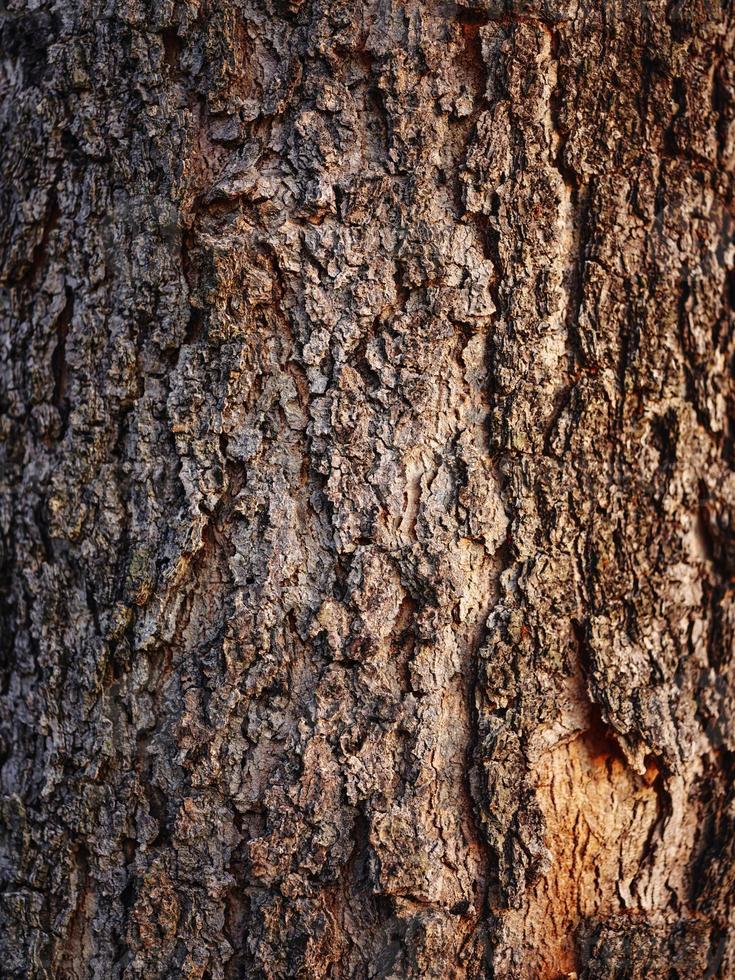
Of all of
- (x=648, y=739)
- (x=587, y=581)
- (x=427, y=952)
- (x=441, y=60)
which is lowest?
(x=427, y=952)

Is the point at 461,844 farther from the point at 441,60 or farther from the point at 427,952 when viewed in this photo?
the point at 441,60

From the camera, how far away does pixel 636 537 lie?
1.35 meters

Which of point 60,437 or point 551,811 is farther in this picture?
point 60,437

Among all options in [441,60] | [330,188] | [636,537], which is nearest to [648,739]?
[636,537]

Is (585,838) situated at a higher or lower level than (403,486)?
lower

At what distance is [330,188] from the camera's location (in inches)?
51.2

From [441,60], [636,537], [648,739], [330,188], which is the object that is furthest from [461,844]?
[441,60]

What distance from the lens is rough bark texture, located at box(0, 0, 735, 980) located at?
1297mm

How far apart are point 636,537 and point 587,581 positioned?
0.12 m

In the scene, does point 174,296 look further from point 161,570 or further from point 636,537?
point 636,537

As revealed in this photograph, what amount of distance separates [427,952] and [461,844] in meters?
0.17

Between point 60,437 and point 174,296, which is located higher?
point 174,296

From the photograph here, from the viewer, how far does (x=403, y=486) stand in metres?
1.30

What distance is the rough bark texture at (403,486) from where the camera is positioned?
1297mm
